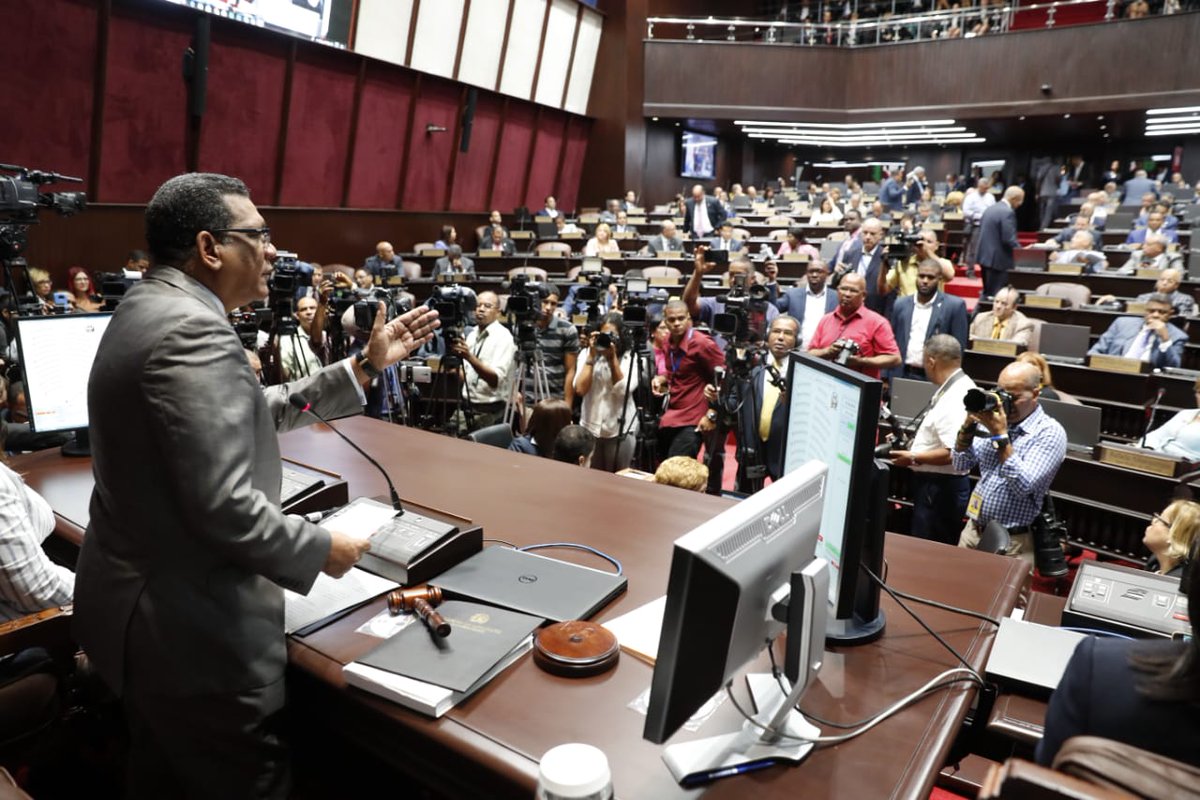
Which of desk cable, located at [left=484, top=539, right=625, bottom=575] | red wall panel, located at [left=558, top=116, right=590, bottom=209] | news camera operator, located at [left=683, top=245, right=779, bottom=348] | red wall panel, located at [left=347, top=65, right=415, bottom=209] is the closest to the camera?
desk cable, located at [left=484, top=539, right=625, bottom=575]

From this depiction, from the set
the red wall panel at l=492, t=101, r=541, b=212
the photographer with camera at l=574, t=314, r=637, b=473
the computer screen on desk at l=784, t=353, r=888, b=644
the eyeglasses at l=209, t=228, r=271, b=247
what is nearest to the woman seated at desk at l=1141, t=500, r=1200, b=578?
the computer screen on desk at l=784, t=353, r=888, b=644

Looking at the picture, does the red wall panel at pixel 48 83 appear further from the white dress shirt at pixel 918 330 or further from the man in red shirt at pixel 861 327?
the white dress shirt at pixel 918 330

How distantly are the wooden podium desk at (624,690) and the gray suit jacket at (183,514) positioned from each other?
15cm

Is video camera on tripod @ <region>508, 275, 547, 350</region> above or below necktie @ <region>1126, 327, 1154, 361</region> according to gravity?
below

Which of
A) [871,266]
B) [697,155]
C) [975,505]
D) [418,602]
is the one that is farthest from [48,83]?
[697,155]

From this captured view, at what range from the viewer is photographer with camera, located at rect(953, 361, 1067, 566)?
3363 mm

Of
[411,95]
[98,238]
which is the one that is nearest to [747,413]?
[98,238]

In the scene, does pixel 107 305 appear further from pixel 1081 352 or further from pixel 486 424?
pixel 1081 352

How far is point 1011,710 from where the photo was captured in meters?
1.36

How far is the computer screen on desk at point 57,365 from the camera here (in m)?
2.56

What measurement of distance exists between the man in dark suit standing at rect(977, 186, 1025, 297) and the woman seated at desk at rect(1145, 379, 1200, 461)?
11.9 feet

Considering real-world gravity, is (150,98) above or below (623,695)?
above

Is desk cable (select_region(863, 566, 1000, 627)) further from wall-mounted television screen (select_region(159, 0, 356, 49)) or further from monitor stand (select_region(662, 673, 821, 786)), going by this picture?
wall-mounted television screen (select_region(159, 0, 356, 49))

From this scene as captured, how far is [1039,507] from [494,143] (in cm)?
1111
